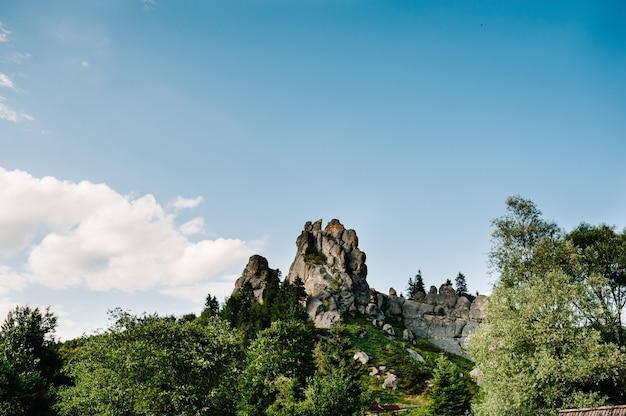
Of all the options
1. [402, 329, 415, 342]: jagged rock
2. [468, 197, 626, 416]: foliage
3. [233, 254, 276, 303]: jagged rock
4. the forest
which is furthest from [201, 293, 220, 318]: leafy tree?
[468, 197, 626, 416]: foliage

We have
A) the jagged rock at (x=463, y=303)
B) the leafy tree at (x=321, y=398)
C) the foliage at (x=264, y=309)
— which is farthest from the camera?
the jagged rock at (x=463, y=303)

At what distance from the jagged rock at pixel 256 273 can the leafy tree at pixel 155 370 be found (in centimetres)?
8525

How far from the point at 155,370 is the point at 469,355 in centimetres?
2894

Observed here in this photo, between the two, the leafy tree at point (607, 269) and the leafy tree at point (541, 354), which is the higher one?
the leafy tree at point (607, 269)

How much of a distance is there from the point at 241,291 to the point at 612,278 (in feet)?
300

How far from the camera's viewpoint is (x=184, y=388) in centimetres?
3838

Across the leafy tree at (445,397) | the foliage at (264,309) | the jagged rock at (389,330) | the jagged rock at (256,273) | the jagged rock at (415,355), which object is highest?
the jagged rock at (256,273)

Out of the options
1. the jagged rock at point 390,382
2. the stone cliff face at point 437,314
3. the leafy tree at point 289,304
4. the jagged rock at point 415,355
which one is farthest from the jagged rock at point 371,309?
the jagged rock at point 390,382

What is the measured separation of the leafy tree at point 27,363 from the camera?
45594 mm

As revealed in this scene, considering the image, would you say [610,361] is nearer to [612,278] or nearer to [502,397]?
[502,397]

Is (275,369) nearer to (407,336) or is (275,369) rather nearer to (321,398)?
(321,398)

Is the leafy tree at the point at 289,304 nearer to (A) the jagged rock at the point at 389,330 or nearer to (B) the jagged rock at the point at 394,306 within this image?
(A) the jagged rock at the point at 389,330

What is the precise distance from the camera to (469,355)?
4100 centimetres

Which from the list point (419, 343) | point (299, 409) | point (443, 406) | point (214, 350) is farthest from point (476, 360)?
point (419, 343)
